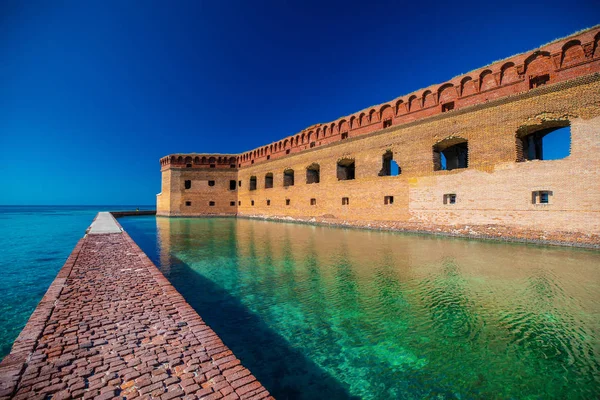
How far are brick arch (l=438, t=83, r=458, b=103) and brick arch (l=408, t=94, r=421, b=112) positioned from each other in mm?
1036

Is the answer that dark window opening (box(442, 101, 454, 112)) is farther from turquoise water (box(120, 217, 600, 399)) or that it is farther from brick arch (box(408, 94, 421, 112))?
turquoise water (box(120, 217, 600, 399))

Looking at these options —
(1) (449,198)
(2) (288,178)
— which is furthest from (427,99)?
(2) (288,178)

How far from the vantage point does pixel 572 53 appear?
31.6 feet

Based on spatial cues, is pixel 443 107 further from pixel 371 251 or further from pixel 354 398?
pixel 354 398

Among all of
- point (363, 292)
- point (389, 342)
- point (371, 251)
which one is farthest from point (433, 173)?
point (389, 342)

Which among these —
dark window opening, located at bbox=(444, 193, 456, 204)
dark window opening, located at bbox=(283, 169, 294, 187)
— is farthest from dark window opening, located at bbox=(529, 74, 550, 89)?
dark window opening, located at bbox=(283, 169, 294, 187)

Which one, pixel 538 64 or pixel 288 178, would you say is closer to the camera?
pixel 538 64

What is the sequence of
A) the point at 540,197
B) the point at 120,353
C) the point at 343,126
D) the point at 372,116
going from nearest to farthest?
the point at 120,353 → the point at 540,197 → the point at 372,116 → the point at 343,126

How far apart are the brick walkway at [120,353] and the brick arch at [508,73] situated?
1337cm

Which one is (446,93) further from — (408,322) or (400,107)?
(408,322)

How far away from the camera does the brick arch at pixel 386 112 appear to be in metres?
15.4

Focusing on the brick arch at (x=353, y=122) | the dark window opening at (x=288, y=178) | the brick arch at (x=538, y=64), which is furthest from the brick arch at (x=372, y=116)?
the dark window opening at (x=288, y=178)

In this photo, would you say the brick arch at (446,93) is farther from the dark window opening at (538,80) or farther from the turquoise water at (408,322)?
the turquoise water at (408,322)

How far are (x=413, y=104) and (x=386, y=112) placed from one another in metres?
1.61
